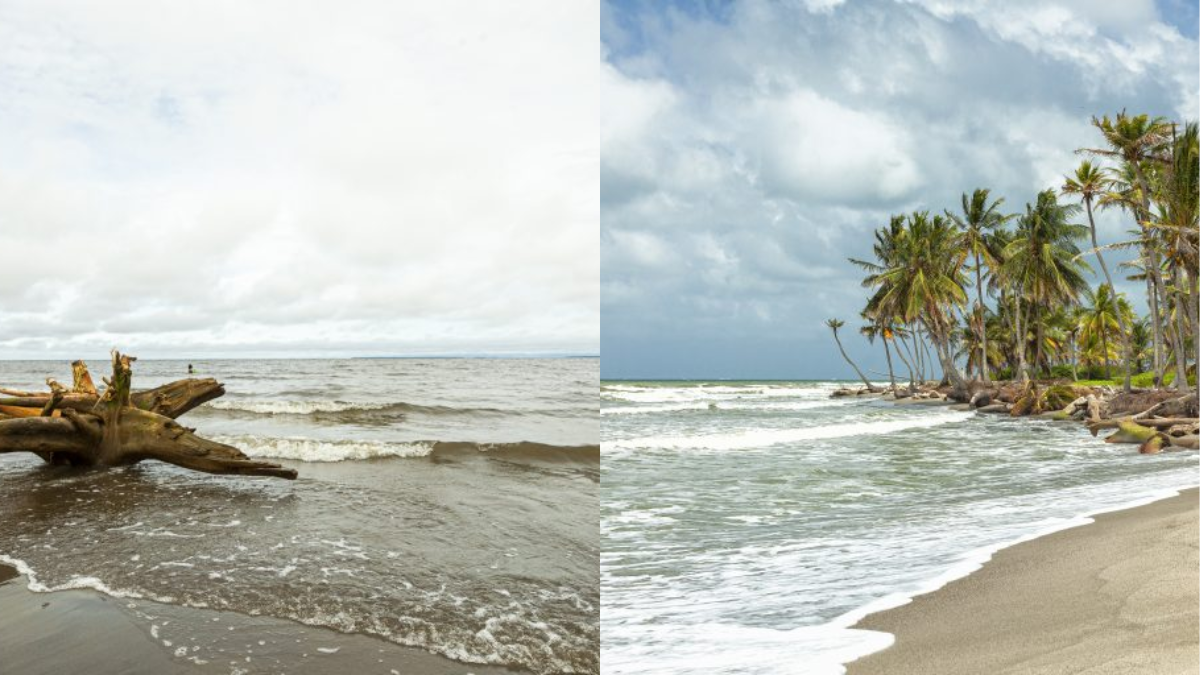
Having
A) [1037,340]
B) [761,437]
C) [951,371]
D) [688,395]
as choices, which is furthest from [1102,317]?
[761,437]

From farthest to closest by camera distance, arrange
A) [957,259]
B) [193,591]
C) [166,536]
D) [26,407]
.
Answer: [957,259], [26,407], [166,536], [193,591]

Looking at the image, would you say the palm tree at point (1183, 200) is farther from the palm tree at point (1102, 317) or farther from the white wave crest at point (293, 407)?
the palm tree at point (1102, 317)

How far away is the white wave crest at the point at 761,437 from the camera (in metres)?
18.1

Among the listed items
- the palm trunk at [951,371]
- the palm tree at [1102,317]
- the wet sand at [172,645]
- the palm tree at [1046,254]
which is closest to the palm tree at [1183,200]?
the palm tree at [1046,254]

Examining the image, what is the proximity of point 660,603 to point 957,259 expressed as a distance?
146ft

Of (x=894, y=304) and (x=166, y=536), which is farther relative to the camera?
(x=894, y=304)

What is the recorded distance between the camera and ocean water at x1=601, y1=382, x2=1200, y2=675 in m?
4.20

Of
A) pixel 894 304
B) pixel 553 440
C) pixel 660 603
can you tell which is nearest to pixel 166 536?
pixel 660 603

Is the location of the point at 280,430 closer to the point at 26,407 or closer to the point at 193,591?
the point at 26,407

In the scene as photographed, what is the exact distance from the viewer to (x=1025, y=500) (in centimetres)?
891

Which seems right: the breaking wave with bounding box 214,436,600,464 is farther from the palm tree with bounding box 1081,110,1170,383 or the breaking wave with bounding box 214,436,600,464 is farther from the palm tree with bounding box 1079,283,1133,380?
the palm tree with bounding box 1079,283,1133,380

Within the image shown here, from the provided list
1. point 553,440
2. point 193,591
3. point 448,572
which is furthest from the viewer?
point 553,440

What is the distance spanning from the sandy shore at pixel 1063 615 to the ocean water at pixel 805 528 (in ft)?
0.83

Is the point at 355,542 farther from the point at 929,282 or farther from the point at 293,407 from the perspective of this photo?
the point at 929,282
